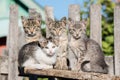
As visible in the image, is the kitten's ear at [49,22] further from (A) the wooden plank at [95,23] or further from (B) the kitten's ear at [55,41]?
(A) the wooden plank at [95,23]

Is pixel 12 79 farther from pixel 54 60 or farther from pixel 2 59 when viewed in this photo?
pixel 54 60

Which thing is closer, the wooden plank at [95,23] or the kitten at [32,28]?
the kitten at [32,28]

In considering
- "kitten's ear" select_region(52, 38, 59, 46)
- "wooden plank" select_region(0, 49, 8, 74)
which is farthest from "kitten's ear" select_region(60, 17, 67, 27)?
"wooden plank" select_region(0, 49, 8, 74)

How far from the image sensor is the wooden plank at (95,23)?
3.69 m

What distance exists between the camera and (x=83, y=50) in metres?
3.49

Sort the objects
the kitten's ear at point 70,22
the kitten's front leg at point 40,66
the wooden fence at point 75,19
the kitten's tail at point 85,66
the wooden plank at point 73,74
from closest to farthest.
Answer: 1. the wooden plank at point 73,74
2. the kitten's front leg at point 40,66
3. the kitten's tail at point 85,66
4. the kitten's ear at point 70,22
5. the wooden fence at point 75,19

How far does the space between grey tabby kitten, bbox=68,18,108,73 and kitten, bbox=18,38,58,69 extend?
220 millimetres

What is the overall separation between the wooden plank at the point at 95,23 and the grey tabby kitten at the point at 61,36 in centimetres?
32

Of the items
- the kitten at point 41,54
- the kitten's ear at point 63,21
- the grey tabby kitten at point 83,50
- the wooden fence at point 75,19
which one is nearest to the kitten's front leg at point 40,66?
the kitten at point 41,54

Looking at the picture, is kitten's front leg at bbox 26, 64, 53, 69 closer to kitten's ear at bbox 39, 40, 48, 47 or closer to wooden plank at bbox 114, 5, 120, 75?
kitten's ear at bbox 39, 40, 48, 47

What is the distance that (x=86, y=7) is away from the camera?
4.91 metres

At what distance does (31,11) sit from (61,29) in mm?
536

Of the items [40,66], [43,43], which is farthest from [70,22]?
[40,66]

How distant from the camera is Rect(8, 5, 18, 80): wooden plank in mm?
3895
